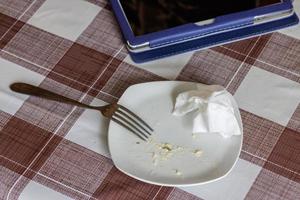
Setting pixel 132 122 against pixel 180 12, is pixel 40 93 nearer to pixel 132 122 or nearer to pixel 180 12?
pixel 132 122

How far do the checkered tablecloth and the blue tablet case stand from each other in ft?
0.05

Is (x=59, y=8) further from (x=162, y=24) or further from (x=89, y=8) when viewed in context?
(x=162, y=24)

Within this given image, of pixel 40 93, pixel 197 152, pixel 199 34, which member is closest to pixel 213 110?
pixel 197 152

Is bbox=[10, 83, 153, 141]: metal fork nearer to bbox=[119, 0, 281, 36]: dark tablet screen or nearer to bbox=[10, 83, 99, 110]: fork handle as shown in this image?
A: bbox=[10, 83, 99, 110]: fork handle

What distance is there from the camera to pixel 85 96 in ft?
3.21

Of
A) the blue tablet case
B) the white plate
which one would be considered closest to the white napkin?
the white plate

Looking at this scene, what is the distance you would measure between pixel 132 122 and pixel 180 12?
25 centimetres

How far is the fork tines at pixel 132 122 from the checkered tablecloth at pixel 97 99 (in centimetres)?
3

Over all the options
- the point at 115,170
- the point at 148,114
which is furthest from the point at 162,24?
the point at 115,170

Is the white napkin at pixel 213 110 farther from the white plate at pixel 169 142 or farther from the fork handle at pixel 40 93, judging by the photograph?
the fork handle at pixel 40 93

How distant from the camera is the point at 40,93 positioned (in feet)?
3.18

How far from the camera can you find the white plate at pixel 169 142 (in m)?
0.85

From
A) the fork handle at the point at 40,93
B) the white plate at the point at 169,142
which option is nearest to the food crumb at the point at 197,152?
the white plate at the point at 169,142

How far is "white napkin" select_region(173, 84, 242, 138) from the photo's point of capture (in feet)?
2.83
